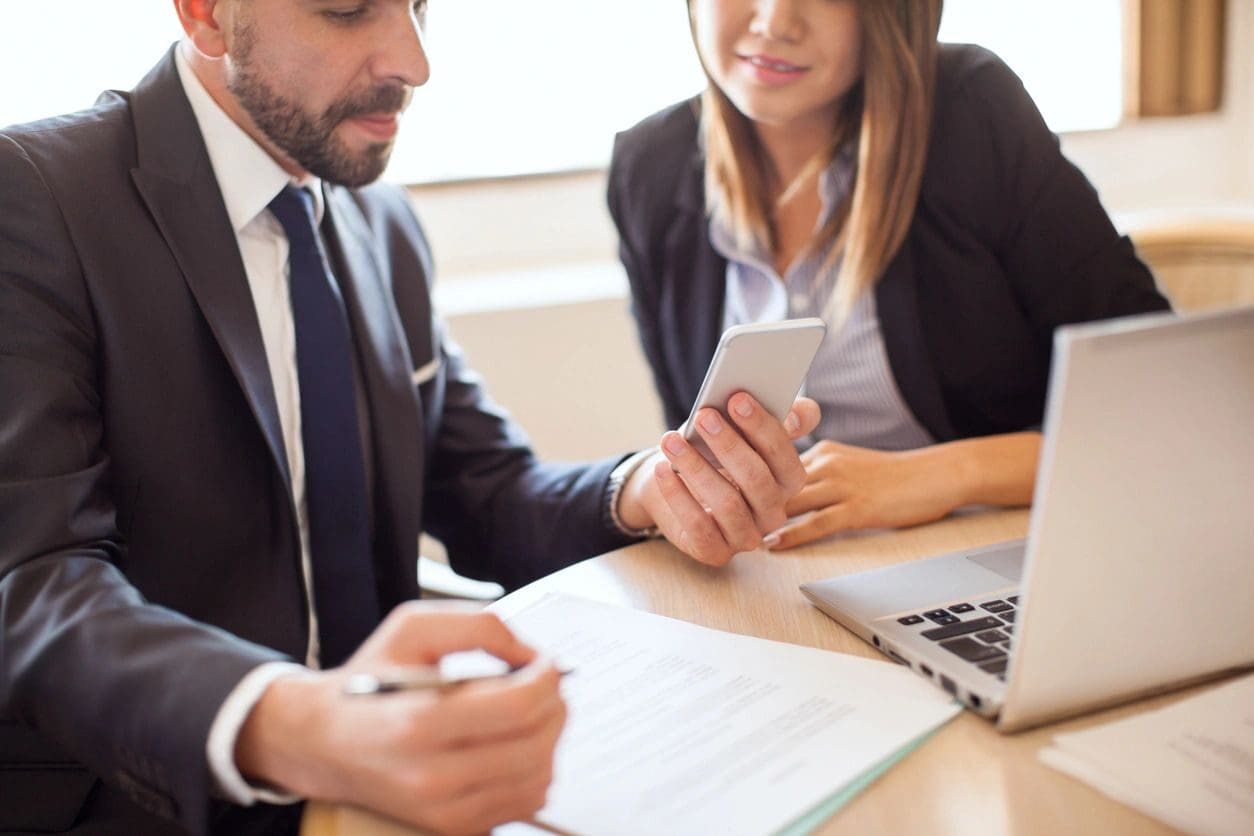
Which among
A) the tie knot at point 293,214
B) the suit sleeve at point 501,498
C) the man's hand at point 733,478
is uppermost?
the tie knot at point 293,214

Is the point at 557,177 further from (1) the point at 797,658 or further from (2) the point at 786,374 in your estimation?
(1) the point at 797,658

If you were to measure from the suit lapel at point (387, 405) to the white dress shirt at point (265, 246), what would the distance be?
0.09 m

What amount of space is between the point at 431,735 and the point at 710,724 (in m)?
0.21

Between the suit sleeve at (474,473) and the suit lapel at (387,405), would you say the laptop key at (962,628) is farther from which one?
the suit lapel at (387,405)

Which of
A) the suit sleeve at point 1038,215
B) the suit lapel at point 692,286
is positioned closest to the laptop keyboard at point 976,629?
the suit sleeve at point 1038,215

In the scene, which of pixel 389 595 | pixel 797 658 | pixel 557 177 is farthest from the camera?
pixel 557 177

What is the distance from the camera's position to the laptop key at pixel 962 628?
0.86 meters

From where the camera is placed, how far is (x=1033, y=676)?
70cm

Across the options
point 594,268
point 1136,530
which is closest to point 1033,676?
point 1136,530

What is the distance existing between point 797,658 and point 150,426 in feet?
2.13

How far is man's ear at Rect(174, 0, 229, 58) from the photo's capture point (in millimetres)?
1244

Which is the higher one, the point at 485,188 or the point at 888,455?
the point at 485,188

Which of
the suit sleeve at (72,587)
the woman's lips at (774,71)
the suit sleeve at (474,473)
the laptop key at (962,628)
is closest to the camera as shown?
the suit sleeve at (72,587)

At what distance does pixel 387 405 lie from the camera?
1338 mm
